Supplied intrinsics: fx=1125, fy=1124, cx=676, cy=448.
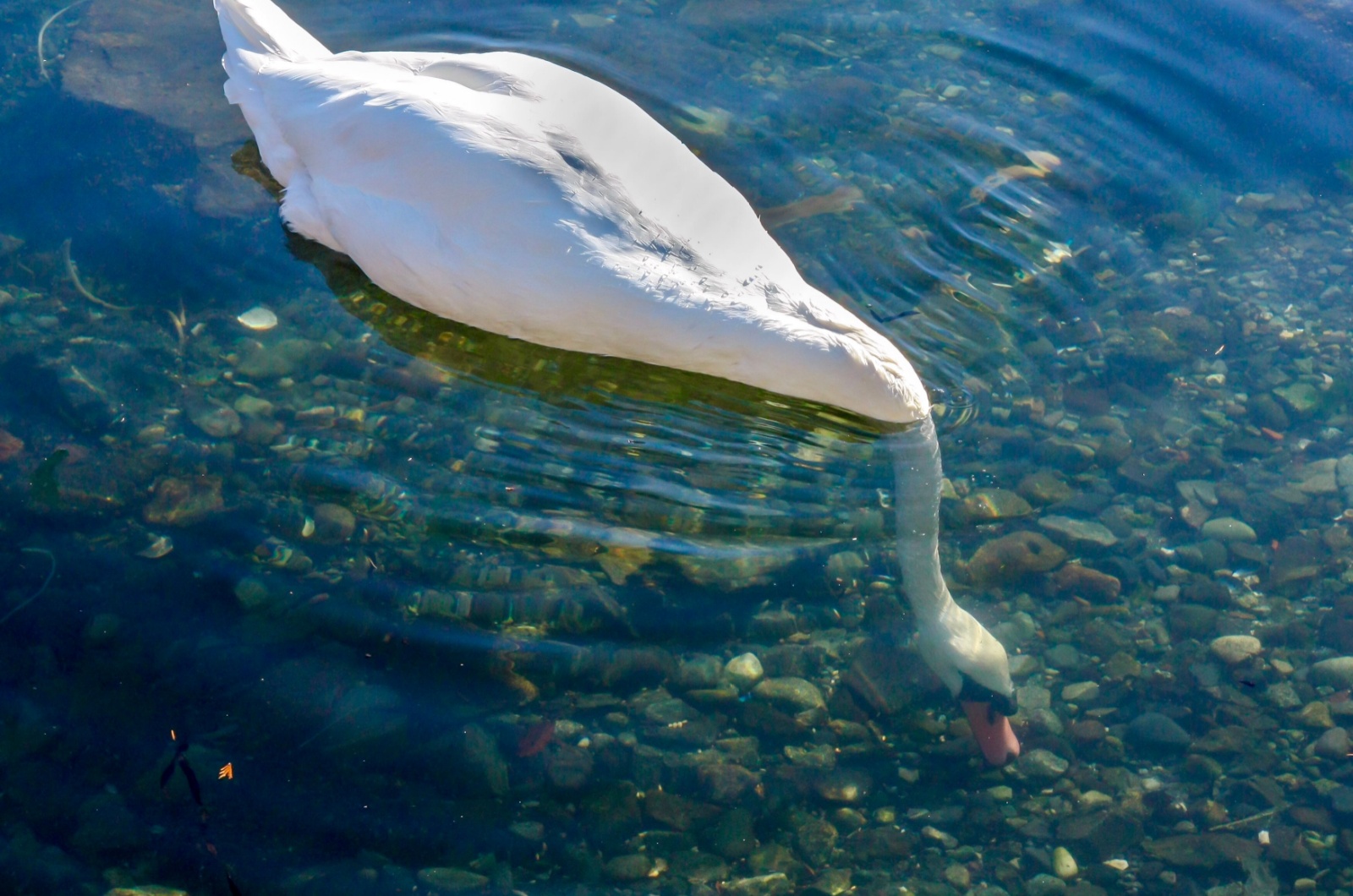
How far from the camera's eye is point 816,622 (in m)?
4.27

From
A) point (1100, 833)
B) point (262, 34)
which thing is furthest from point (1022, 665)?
point (262, 34)

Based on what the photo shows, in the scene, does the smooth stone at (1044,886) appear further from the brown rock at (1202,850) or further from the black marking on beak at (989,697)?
the black marking on beak at (989,697)

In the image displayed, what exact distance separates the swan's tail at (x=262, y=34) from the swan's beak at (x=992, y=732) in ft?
14.7

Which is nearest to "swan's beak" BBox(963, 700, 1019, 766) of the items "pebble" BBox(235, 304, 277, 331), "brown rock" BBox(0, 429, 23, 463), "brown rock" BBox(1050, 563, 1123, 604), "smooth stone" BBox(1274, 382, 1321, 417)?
"brown rock" BBox(1050, 563, 1123, 604)

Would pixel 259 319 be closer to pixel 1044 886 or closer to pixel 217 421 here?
pixel 217 421

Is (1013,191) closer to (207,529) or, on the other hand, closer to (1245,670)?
(1245,670)

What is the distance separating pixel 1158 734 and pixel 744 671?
155 centimetres

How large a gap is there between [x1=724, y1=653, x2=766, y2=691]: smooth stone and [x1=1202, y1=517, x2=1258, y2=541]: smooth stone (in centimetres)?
217

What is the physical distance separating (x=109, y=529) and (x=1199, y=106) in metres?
6.59

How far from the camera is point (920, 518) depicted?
4.57m

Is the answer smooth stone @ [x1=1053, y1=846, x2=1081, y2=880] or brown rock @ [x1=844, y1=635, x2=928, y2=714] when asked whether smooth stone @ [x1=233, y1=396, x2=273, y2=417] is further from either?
smooth stone @ [x1=1053, y1=846, x2=1081, y2=880]

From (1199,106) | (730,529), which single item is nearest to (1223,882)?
(730,529)

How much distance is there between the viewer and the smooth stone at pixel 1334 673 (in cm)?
436

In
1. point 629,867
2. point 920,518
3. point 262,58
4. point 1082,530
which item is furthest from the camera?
point 262,58
